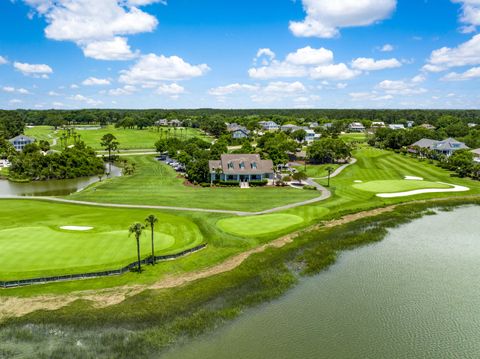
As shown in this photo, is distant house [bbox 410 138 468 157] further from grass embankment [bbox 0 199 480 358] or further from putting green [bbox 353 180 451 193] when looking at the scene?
grass embankment [bbox 0 199 480 358]

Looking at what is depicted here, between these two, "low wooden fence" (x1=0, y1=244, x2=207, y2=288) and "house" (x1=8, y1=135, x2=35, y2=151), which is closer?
"low wooden fence" (x1=0, y1=244, x2=207, y2=288)

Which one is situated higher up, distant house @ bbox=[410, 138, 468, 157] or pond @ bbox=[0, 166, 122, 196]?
distant house @ bbox=[410, 138, 468, 157]

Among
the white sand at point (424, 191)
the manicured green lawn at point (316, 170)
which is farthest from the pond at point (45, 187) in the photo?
the white sand at point (424, 191)

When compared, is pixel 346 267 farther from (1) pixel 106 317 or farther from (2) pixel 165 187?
(2) pixel 165 187

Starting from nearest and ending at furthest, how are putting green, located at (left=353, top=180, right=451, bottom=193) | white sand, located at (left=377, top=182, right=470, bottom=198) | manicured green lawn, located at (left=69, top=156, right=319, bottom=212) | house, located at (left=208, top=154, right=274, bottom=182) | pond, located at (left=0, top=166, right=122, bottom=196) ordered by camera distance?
1. manicured green lawn, located at (left=69, top=156, right=319, bottom=212)
2. white sand, located at (left=377, top=182, right=470, bottom=198)
3. putting green, located at (left=353, top=180, right=451, bottom=193)
4. pond, located at (left=0, top=166, right=122, bottom=196)
5. house, located at (left=208, top=154, right=274, bottom=182)

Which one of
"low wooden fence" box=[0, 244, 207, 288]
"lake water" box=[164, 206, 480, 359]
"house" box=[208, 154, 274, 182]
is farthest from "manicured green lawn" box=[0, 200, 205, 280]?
"house" box=[208, 154, 274, 182]

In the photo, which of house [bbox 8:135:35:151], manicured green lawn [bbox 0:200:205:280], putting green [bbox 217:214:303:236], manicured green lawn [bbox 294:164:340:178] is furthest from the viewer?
house [bbox 8:135:35:151]
